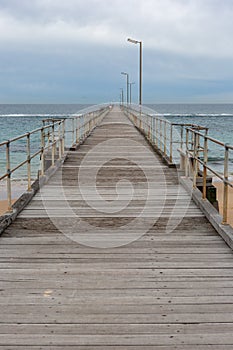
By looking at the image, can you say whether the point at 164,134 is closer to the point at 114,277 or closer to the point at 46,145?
the point at 46,145

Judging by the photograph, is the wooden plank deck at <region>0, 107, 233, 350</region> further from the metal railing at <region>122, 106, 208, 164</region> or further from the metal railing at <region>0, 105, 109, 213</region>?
the metal railing at <region>122, 106, 208, 164</region>

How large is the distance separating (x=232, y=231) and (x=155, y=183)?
3.60 meters

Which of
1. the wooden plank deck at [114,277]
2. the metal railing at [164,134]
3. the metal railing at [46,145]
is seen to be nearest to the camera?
the wooden plank deck at [114,277]

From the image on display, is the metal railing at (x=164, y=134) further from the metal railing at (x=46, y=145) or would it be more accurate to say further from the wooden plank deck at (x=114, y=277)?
the wooden plank deck at (x=114, y=277)

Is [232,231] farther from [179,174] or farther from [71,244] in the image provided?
[179,174]

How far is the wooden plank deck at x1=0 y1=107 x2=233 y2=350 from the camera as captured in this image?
316cm

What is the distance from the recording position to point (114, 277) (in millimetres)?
4121

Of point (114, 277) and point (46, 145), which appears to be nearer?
point (114, 277)

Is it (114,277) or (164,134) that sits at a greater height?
(164,134)

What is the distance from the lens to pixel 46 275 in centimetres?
415

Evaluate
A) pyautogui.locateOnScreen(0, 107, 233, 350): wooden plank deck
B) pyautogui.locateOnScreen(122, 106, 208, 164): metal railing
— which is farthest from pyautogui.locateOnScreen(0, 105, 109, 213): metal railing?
pyautogui.locateOnScreen(122, 106, 208, 164): metal railing

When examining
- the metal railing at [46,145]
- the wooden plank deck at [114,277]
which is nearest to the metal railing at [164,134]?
the metal railing at [46,145]

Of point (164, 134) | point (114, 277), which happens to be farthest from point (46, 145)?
point (114, 277)

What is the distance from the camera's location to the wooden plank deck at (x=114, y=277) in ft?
10.4
